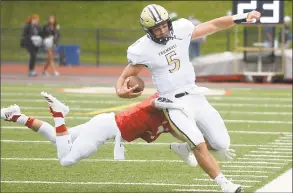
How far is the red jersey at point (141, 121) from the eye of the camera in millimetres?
10484

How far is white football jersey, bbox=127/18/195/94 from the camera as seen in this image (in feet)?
33.2

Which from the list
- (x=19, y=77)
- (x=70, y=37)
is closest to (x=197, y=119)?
(x=19, y=77)

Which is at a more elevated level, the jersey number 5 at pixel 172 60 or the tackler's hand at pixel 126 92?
the jersey number 5 at pixel 172 60

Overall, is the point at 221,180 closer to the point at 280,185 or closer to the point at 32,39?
the point at 280,185

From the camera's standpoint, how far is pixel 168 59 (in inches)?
399

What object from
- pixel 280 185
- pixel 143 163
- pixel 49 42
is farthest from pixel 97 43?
pixel 280 185

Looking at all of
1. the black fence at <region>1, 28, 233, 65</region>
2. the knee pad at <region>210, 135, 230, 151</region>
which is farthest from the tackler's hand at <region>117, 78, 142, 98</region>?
the black fence at <region>1, 28, 233, 65</region>

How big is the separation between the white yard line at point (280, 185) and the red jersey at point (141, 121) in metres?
1.44

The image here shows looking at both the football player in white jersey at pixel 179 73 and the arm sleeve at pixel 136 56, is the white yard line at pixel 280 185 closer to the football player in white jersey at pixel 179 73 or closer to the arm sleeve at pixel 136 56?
the football player in white jersey at pixel 179 73

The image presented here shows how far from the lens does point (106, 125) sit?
415 inches

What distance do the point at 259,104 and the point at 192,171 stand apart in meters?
8.17

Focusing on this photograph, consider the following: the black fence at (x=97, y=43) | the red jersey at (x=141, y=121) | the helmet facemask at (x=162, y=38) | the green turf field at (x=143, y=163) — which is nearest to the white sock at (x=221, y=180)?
the red jersey at (x=141, y=121)

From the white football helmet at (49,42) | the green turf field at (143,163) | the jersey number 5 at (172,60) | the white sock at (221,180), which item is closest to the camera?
the white sock at (221,180)

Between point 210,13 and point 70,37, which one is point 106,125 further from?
point 210,13
